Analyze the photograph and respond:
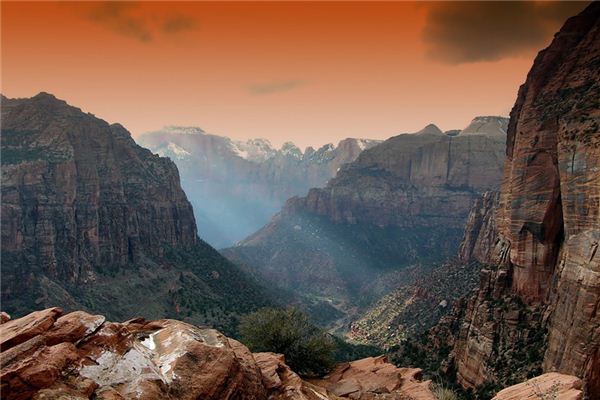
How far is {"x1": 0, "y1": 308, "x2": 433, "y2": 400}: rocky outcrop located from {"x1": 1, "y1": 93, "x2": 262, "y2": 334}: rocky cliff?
63.5 metres

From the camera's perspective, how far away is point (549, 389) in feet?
69.9

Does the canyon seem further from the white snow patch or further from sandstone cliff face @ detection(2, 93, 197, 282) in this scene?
sandstone cliff face @ detection(2, 93, 197, 282)

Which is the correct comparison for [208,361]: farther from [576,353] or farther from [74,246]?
[74,246]

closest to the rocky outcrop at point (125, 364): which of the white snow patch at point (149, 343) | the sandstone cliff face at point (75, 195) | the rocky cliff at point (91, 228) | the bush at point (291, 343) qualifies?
the white snow patch at point (149, 343)

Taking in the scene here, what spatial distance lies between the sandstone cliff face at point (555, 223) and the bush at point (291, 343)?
65.1 ft

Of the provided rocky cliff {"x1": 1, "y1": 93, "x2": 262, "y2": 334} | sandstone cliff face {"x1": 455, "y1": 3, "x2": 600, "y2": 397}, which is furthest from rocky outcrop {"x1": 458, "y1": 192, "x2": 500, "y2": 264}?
rocky cliff {"x1": 1, "y1": 93, "x2": 262, "y2": 334}

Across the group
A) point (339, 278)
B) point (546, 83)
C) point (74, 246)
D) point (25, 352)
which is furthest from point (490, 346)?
point (339, 278)

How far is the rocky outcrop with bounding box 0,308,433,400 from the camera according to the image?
15.8m

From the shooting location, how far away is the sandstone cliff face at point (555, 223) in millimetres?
37219

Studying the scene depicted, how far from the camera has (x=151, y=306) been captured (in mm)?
90250

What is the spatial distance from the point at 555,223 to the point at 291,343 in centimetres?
3330

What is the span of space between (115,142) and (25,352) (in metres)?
106

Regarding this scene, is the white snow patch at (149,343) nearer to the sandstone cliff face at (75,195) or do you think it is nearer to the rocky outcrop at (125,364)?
the rocky outcrop at (125,364)

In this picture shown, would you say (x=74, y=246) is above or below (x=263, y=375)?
below
